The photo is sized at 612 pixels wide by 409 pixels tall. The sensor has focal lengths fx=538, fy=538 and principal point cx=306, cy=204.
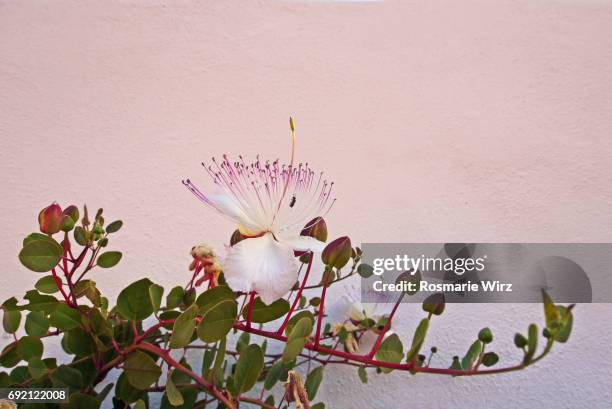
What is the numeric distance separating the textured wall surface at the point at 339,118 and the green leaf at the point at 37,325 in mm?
259

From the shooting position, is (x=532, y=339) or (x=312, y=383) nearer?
(x=532, y=339)

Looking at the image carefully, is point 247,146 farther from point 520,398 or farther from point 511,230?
point 520,398

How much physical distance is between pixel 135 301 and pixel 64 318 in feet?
0.21

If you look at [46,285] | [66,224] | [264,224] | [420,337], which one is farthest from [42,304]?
[420,337]

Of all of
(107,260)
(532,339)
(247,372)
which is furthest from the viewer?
(107,260)

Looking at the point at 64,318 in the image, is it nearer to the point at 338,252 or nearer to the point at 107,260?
the point at 107,260

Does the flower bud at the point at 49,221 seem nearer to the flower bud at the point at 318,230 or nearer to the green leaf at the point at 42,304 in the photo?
the green leaf at the point at 42,304

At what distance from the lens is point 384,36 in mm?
A: 900

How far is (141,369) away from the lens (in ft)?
1.44

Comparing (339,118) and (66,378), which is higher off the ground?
(339,118)

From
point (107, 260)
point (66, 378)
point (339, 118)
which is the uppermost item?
point (339, 118)

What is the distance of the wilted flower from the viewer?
0.41 m

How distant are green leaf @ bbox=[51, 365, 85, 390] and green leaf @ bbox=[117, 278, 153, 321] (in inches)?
2.9

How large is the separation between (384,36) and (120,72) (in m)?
0.44
